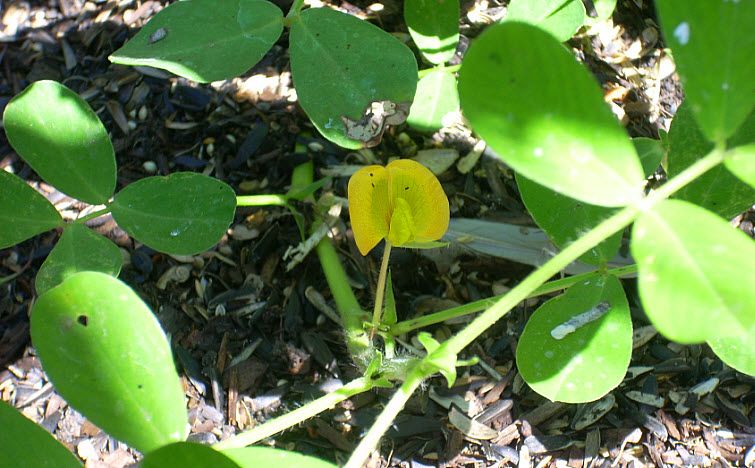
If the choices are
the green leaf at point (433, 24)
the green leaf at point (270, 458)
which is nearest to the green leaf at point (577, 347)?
the green leaf at point (270, 458)

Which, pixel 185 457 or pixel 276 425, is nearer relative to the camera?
pixel 185 457

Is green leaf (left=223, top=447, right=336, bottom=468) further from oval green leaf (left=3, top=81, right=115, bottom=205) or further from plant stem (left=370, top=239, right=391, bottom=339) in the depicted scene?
oval green leaf (left=3, top=81, right=115, bottom=205)

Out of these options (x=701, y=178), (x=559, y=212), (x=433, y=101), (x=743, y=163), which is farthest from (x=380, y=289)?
(x=743, y=163)

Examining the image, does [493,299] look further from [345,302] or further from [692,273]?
[692,273]

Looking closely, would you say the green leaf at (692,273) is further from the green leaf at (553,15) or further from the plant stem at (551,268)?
the green leaf at (553,15)

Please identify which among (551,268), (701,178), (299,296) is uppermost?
(551,268)

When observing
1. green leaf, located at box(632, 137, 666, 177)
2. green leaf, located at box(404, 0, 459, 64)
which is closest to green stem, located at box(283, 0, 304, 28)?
green leaf, located at box(404, 0, 459, 64)
